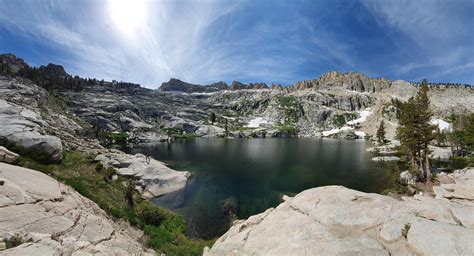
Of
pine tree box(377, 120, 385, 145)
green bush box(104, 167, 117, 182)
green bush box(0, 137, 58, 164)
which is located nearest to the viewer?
green bush box(0, 137, 58, 164)

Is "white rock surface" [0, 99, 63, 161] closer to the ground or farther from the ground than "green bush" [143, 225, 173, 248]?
farther from the ground

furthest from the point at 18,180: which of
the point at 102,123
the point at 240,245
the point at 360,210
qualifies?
the point at 102,123

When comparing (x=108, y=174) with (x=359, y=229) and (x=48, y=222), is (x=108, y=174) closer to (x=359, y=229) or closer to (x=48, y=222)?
(x=48, y=222)

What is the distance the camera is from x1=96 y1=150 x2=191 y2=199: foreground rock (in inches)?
1637

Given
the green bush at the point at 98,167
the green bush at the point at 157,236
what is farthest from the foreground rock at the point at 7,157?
the green bush at the point at 157,236

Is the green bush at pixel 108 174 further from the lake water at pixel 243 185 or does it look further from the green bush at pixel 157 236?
the green bush at pixel 157 236

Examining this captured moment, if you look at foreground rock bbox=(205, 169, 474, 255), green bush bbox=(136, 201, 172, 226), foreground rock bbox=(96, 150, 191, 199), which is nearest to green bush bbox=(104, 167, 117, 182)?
foreground rock bbox=(96, 150, 191, 199)

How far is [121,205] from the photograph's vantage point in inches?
1138

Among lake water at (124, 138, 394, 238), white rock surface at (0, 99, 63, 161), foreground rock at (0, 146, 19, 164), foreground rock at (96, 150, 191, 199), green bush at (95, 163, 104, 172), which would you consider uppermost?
white rock surface at (0, 99, 63, 161)

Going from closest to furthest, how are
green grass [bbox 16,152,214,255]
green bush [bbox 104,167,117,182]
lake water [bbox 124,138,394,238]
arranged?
green grass [bbox 16,152,214,255], green bush [bbox 104,167,117,182], lake water [bbox 124,138,394,238]

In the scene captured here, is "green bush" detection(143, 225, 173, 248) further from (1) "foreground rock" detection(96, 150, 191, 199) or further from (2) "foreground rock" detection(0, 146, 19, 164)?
(2) "foreground rock" detection(0, 146, 19, 164)

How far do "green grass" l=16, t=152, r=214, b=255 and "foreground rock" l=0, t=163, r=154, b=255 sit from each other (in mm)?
5265

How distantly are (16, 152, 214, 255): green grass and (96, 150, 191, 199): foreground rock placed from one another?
5884 millimetres

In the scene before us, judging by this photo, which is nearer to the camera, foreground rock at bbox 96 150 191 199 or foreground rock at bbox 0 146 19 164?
foreground rock at bbox 0 146 19 164
